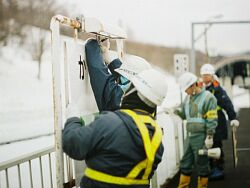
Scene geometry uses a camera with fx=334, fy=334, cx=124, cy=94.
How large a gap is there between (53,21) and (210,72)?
4.54 metres

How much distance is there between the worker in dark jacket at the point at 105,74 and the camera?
8.28 feet

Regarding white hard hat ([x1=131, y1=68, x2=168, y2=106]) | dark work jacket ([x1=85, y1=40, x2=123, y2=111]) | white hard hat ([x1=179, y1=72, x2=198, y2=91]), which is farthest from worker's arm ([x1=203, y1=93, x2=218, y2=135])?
white hard hat ([x1=131, y1=68, x2=168, y2=106])

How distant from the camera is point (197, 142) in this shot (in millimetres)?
4980

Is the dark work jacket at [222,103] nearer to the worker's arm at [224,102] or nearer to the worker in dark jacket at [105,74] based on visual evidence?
the worker's arm at [224,102]

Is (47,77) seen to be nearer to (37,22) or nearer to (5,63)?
(5,63)

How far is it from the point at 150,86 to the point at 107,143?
0.47 meters

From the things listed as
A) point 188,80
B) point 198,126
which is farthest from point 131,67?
point 198,126

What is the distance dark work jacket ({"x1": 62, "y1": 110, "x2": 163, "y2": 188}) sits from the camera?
2020 millimetres

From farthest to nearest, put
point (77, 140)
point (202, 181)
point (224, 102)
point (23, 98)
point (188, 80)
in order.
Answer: point (23, 98) → point (224, 102) → point (188, 80) → point (202, 181) → point (77, 140)

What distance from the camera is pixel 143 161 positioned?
2164mm

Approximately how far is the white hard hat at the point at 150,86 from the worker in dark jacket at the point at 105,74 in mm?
186

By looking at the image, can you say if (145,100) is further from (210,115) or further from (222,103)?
(222,103)

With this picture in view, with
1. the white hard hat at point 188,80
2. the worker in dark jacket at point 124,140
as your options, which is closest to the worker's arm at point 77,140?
the worker in dark jacket at point 124,140

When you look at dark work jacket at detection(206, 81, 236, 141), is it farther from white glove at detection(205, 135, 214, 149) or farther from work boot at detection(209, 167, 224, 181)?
white glove at detection(205, 135, 214, 149)
